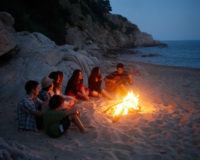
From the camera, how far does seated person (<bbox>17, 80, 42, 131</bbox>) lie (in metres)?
6.45

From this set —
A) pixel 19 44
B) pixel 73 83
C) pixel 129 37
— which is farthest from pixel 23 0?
pixel 129 37

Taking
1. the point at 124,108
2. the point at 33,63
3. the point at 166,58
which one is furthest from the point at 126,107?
the point at 166,58

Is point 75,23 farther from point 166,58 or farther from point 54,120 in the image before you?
point 54,120

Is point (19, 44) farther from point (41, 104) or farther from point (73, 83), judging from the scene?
point (41, 104)

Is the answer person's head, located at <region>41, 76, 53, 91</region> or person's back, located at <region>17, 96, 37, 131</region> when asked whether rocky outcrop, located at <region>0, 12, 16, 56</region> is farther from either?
person's back, located at <region>17, 96, 37, 131</region>

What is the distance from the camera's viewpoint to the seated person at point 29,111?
6449 millimetres

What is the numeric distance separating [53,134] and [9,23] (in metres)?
6.48

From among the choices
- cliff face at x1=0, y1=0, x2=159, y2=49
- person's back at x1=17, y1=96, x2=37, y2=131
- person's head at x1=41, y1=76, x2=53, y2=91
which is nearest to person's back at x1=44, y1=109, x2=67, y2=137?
person's back at x1=17, y1=96, x2=37, y2=131

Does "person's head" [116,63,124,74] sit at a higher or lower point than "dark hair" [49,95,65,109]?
higher

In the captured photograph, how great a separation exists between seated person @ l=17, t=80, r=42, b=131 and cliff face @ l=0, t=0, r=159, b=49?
439 inches

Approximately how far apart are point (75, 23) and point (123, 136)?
137ft

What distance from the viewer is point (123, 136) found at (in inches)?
255

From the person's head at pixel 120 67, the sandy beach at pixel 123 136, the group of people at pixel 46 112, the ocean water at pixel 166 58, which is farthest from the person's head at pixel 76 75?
the ocean water at pixel 166 58

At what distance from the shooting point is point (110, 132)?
6707 mm
